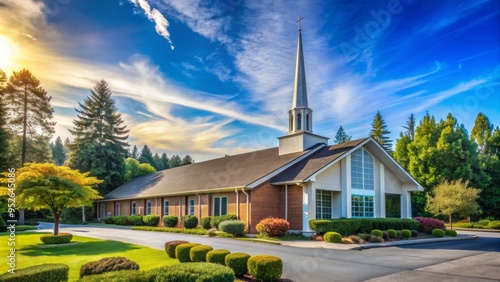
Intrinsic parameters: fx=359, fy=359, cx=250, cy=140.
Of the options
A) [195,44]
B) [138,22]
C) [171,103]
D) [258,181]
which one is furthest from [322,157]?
[138,22]

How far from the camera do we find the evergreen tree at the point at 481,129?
54.4m

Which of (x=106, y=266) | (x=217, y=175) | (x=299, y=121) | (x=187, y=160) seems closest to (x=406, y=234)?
(x=299, y=121)

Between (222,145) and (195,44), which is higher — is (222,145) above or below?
below

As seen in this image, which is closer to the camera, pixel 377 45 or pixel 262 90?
pixel 377 45

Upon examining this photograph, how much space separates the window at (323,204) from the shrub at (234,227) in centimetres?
534

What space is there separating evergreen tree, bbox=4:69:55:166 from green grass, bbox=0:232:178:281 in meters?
25.2

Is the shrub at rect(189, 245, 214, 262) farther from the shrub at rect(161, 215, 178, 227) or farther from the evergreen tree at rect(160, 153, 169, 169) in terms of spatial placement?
the evergreen tree at rect(160, 153, 169, 169)

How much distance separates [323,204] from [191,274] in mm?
17664

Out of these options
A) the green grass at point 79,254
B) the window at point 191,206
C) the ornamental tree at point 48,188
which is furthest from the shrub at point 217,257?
the window at point 191,206

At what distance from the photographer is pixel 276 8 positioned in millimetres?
15109

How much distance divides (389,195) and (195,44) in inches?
858

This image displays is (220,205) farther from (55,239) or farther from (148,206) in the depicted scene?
(148,206)

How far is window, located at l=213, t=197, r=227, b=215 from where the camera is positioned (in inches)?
999

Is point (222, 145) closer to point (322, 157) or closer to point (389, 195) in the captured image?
point (322, 157)
